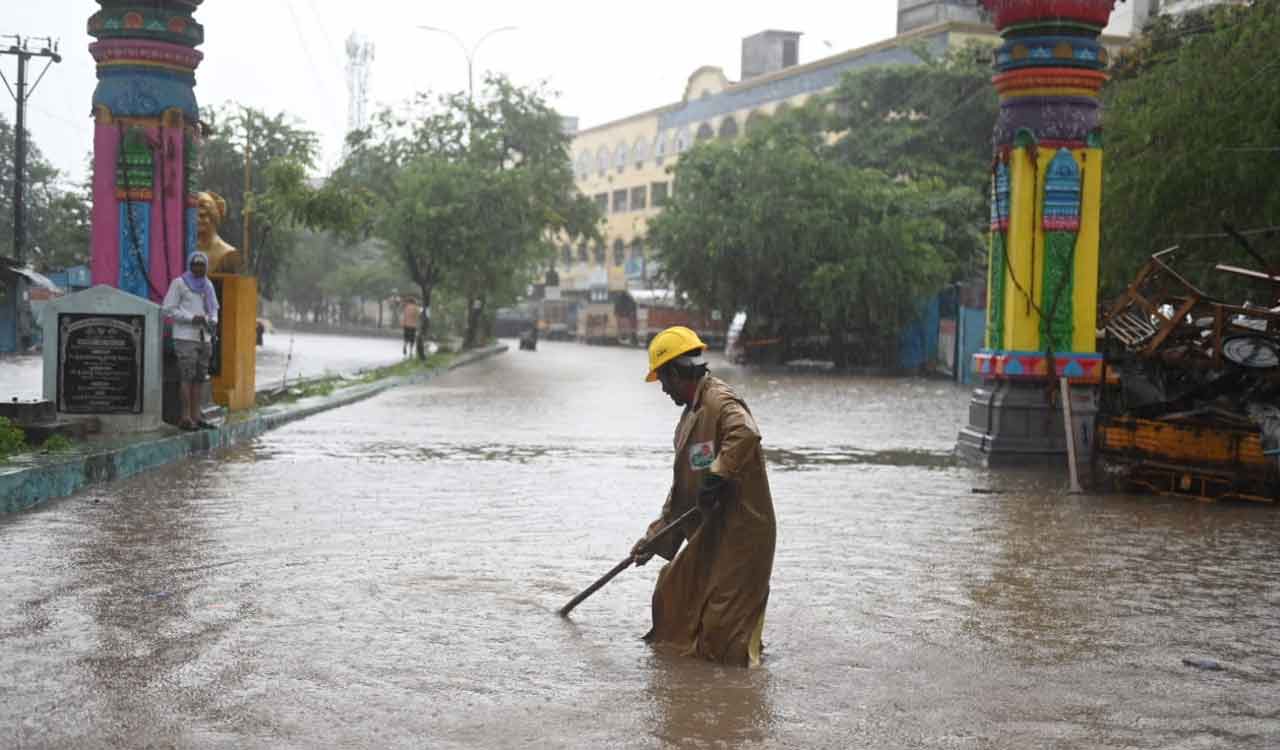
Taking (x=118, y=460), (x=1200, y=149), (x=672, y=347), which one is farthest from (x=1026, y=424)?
(x=672, y=347)

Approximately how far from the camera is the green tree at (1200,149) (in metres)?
16.6

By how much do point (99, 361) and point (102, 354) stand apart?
65 mm

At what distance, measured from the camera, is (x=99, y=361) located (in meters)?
→ 12.9

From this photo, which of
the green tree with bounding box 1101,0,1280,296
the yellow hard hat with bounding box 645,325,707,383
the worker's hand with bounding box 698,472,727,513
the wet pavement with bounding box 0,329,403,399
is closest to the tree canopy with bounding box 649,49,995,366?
the wet pavement with bounding box 0,329,403,399

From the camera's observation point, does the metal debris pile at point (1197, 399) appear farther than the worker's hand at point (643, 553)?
Yes

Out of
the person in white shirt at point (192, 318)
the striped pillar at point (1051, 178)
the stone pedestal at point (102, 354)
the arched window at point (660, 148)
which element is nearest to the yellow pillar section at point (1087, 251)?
the striped pillar at point (1051, 178)

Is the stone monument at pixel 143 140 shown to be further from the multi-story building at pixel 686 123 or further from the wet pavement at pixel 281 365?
the multi-story building at pixel 686 123

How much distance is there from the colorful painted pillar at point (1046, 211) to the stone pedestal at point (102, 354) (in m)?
7.90

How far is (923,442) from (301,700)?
13.4 m

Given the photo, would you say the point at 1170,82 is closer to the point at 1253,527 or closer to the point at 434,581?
the point at 1253,527

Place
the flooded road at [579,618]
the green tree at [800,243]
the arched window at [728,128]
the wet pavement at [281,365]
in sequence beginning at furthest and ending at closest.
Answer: the arched window at [728,128], the green tree at [800,243], the wet pavement at [281,365], the flooded road at [579,618]

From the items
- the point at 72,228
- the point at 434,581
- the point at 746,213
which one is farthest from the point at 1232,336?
the point at 72,228

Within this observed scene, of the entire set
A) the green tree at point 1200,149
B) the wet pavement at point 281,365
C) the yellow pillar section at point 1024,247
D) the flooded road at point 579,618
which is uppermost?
the green tree at point 1200,149

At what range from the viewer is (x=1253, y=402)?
12.0 meters
